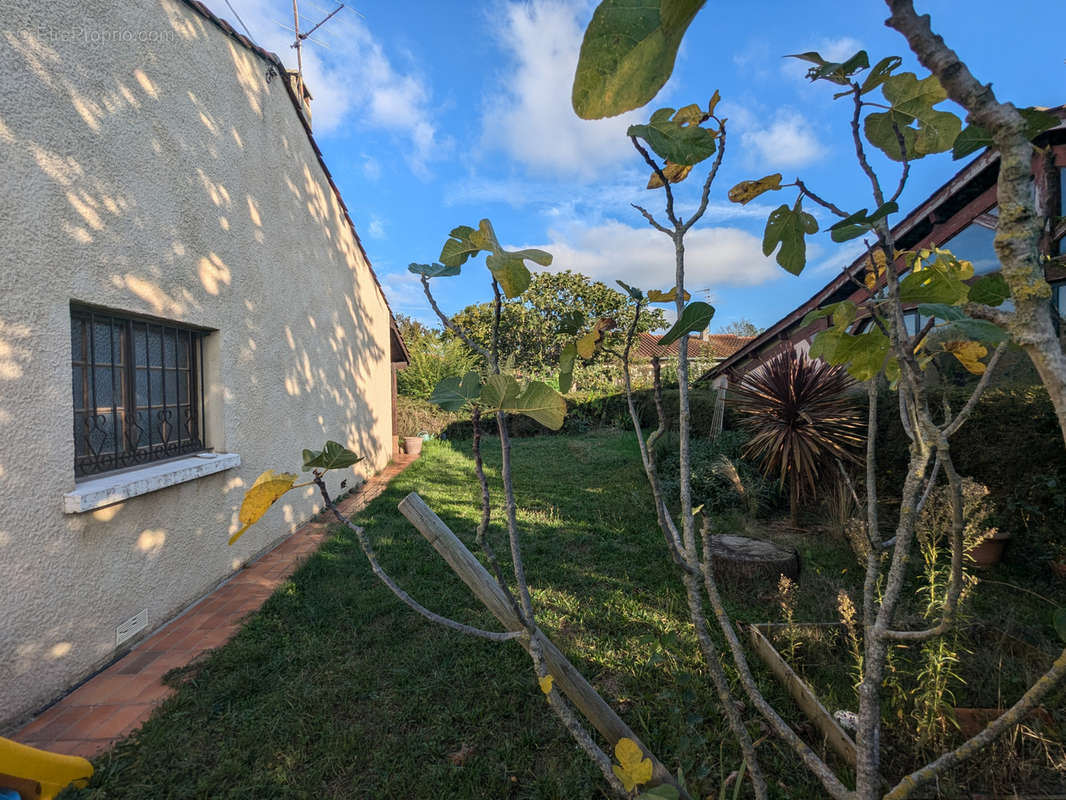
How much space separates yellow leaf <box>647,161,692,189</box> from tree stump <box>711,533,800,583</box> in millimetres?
3311

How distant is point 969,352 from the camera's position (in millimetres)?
892

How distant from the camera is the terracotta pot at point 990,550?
4.02m

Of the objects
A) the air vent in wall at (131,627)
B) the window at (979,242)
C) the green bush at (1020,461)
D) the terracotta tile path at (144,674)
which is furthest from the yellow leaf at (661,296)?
the window at (979,242)

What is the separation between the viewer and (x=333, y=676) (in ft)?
9.05

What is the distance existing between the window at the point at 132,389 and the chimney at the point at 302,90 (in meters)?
3.61

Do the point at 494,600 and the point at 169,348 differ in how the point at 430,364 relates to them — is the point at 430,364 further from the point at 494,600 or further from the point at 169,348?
the point at 494,600

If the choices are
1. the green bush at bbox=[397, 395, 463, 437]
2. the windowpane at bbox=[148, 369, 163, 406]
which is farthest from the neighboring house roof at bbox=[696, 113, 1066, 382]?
the green bush at bbox=[397, 395, 463, 437]

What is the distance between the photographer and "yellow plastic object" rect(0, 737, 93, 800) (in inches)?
50.2

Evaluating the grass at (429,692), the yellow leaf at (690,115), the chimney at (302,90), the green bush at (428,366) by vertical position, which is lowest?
the grass at (429,692)

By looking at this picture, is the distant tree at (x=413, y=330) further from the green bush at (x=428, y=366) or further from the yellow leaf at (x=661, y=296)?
the yellow leaf at (x=661, y=296)

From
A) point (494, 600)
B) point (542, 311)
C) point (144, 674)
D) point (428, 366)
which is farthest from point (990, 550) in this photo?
point (542, 311)

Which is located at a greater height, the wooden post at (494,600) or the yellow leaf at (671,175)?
the yellow leaf at (671,175)

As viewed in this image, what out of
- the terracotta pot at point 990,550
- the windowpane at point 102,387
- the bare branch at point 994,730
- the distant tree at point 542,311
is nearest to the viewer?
the bare branch at point 994,730

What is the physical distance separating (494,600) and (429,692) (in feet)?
5.28
